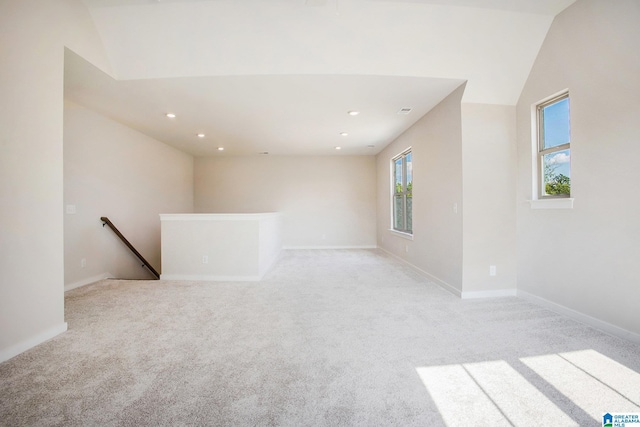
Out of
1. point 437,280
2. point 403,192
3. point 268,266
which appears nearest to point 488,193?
point 437,280

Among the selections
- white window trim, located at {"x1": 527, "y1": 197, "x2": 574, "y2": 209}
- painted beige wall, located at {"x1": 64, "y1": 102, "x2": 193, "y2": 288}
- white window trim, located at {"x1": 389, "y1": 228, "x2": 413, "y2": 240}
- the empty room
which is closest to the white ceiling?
the empty room

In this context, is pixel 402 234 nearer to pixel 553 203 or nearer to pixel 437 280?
pixel 437 280

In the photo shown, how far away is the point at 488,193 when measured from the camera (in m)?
3.07

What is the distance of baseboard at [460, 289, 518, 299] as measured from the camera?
9.95ft

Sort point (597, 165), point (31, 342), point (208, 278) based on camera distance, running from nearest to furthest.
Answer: point (31, 342) → point (597, 165) → point (208, 278)

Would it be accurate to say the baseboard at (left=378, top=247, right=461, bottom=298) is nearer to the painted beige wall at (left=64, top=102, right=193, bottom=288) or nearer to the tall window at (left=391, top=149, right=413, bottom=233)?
the tall window at (left=391, top=149, right=413, bottom=233)

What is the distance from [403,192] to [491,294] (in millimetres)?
2736

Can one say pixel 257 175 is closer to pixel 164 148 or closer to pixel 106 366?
A: pixel 164 148

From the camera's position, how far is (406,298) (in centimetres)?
304

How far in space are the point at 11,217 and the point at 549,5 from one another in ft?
16.2

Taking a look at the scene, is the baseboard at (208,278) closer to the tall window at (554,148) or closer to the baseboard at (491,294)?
the baseboard at (491,294)

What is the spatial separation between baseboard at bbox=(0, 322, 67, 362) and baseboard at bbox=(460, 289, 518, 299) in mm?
4050

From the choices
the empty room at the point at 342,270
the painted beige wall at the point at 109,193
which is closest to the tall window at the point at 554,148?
the empty room at the point at 342,270

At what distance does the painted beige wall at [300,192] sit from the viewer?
7023 millimetres
